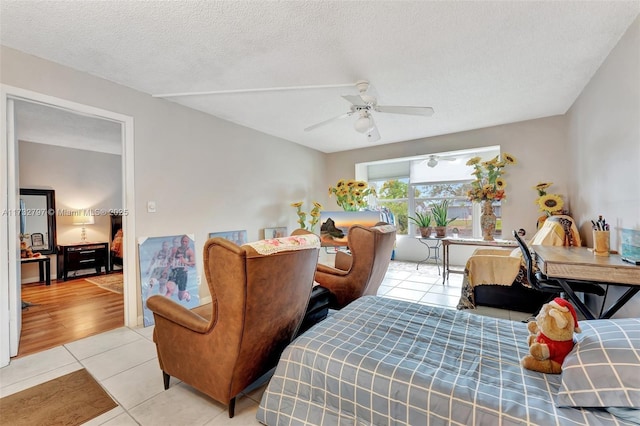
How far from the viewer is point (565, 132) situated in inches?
147

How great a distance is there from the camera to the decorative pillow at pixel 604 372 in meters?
0.92

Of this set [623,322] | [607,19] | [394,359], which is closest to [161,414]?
[394,359]

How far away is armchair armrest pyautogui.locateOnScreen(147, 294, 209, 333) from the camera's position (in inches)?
60.2

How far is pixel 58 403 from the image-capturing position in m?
1.71

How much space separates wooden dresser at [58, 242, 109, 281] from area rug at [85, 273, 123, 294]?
279 mm

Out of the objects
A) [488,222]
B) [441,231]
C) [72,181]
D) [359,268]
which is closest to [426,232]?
[441,231]

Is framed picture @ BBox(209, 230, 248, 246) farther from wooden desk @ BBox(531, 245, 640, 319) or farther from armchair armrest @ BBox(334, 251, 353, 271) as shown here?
wooden desk @ BBox(531, 245, 640, 319)

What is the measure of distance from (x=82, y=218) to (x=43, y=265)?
3.25 ft

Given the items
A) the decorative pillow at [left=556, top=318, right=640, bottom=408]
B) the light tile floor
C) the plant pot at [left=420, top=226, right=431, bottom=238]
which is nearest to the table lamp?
the light tile floor

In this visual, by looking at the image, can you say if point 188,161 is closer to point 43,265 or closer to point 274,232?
point 274,232

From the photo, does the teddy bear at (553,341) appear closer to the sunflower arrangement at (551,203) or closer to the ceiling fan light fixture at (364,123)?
the ceiling fan light fixture at (364,123)

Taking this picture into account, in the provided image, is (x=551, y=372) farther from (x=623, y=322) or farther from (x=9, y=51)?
(x=9, y=51)

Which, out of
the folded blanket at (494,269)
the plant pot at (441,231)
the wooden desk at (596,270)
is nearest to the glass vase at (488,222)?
the plant pot at (441,231)

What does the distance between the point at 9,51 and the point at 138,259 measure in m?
1.99
